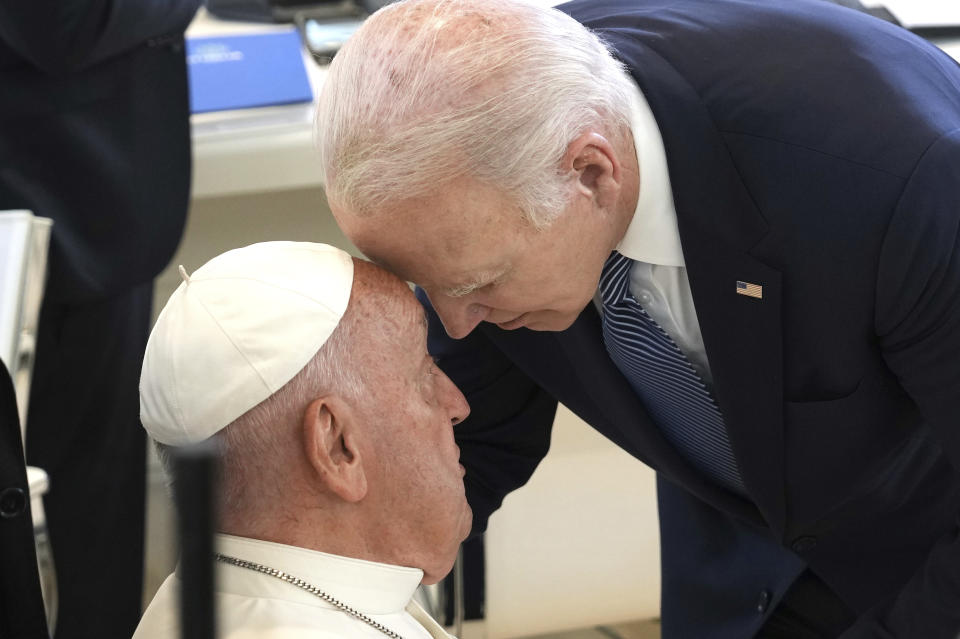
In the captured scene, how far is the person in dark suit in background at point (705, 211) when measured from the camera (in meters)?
1.21

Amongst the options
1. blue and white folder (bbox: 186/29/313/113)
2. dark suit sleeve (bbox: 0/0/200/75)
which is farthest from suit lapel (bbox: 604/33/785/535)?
blue and white folder (bbox: 186/29/313/113)

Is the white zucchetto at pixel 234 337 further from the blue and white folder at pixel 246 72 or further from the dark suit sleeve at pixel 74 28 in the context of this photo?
the blue and white folder at pixel 246 72

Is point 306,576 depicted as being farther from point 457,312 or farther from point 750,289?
point 750,289

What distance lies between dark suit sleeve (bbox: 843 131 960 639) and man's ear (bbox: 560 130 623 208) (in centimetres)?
29

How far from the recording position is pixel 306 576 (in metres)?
1.21

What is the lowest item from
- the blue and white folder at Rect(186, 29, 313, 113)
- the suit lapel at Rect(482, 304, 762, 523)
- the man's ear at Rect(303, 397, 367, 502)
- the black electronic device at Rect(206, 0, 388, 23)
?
the black electronic device at Rect(206, 0, 388, 23)

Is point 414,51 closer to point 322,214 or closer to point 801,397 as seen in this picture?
point 801,397

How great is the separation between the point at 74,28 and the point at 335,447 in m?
1.13

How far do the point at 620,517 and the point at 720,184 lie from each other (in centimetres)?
104

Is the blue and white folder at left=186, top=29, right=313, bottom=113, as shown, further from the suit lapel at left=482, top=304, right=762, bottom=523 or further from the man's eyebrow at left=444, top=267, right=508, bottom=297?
the man's eyebrow at left=444, top=267, right=508, bottom=297

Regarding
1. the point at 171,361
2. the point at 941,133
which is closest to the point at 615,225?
the point at 941,133

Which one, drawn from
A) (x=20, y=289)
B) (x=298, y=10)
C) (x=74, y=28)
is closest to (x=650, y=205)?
(x=20, y=289)

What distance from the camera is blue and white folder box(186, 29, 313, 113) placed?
2.70 meters

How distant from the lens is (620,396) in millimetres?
1627
